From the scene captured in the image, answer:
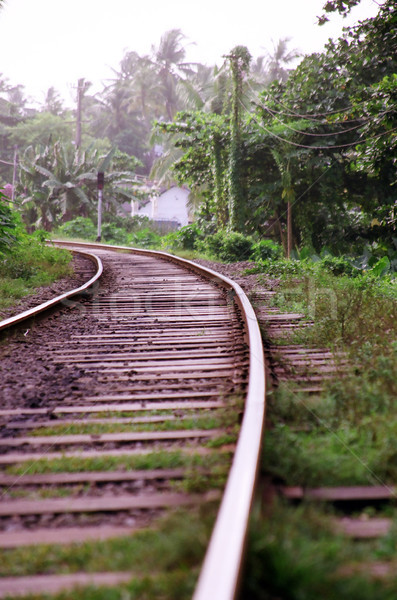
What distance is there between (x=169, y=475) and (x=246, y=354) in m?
2.12

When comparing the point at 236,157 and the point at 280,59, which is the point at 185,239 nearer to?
the point at 236,157

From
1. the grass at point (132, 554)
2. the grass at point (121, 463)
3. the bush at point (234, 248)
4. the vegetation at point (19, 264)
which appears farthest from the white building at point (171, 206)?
the grass at point (132, 554)

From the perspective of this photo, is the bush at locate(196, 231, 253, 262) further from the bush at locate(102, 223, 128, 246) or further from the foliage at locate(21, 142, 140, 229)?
the foliage at locate(21, 142, 140, 229)

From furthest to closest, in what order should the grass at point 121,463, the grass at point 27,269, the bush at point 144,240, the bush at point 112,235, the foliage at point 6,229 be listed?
the bush at point 112,235 → the bush at point 144,240 → the foliage at point 6,229 → the grass at point 27,269 → the grass at point 121,463

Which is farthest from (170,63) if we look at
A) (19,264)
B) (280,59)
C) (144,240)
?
(19,264)

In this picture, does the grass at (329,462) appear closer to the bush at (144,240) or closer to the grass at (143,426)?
the grass at (143,426)

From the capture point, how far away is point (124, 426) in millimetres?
2809

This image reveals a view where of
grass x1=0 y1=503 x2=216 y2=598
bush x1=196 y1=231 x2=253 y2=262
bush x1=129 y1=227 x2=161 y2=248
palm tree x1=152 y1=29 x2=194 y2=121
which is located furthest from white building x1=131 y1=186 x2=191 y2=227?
grass x1=0 y1=503 x2=216 y2=598

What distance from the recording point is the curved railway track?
1.76m

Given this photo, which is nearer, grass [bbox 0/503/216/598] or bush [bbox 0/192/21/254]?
grass [bbox 0/503/216/598]

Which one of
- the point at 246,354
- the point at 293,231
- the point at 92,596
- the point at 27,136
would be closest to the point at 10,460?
the point at 92,596

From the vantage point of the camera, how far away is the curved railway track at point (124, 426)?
1760mm

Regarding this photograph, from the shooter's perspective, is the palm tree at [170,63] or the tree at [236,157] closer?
the tree at [236,157]

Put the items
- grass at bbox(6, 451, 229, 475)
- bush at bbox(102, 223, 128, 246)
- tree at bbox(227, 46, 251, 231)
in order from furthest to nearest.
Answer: bush at bbox(102, 223, 128, 246) → tree at bbox(227, 46, 251, 231) → grass at bbox(6, 451, 229, 475)
